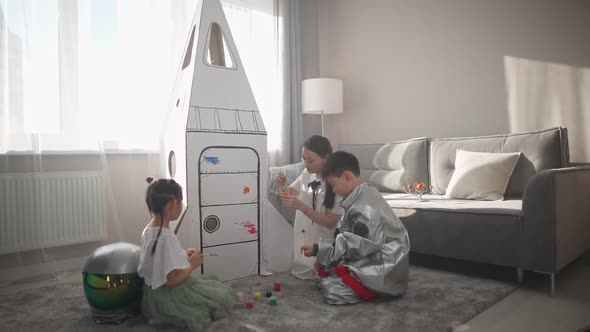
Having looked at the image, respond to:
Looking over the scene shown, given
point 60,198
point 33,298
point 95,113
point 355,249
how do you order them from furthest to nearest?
point 95,113, point 60,198, point 33,298, point 355,249

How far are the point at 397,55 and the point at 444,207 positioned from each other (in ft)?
6.06

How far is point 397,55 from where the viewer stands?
11.9ft

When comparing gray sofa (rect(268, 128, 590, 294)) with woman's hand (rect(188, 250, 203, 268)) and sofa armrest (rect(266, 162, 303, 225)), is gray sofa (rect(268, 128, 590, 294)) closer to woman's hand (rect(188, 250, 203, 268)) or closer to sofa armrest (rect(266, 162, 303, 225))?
sofa armrest (rect(266, 162, 303, 225))

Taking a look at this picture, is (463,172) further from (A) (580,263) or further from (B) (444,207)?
(A) (580,263)

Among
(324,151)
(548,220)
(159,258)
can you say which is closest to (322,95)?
(324,151)

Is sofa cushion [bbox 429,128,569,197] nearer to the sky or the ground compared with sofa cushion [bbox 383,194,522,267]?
nearer to the sky

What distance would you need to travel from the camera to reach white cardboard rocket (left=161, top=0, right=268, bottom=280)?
2.12 metres

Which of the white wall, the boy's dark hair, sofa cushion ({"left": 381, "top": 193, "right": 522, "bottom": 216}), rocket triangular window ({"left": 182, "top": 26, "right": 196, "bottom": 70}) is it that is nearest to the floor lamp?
the white wall

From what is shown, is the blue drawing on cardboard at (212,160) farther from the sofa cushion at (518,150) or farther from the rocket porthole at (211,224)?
the sofa cushion at (518,150)

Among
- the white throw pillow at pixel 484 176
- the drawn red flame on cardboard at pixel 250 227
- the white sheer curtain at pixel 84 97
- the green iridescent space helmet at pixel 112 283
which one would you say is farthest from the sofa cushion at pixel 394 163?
the green iridescent space helmet at pixel 112 283

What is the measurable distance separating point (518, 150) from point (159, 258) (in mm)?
2204

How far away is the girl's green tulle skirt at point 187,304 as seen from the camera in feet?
5.20

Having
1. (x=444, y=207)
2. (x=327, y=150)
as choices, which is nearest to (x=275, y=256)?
(x=327, y=150)

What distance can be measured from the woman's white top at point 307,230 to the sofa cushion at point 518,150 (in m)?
1.05
